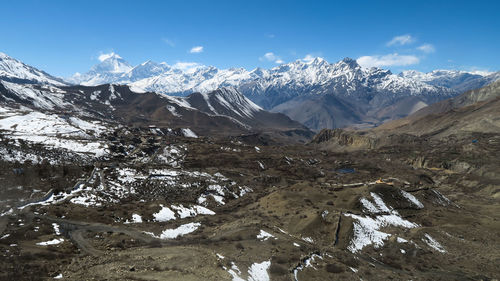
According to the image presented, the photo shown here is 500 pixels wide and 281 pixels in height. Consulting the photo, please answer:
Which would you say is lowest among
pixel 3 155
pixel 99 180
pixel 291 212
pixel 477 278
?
pixel 477 278

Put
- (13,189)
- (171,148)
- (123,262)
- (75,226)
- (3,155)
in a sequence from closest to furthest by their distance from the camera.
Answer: (123,262) < (75,226) < (13,189) < (3,155) < (171,148)

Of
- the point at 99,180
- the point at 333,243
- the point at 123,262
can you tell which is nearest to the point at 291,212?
the point at 333,243

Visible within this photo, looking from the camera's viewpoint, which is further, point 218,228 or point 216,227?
point 216,227

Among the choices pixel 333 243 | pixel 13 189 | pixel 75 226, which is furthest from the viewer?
pixel 13 189

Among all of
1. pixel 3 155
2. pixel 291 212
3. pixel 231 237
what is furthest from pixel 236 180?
pixel 3 155

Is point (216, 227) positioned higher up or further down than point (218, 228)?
further down

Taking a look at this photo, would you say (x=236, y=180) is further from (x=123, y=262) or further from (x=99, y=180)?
(x=123, y=262)

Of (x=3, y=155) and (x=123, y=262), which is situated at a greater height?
(x=3, y=155)

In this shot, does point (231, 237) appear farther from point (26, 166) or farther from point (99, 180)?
point (26, 166)

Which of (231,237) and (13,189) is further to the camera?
(13,189)
